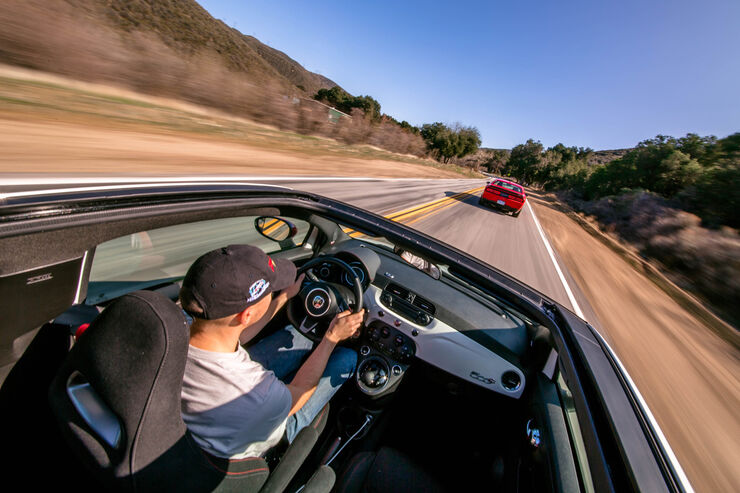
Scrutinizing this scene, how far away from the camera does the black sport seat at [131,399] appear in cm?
92

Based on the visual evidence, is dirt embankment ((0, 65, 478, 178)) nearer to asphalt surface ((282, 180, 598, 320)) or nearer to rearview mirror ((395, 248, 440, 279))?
asphalt surface ((282, 180, 598, 320))

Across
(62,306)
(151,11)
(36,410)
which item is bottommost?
(36,410)

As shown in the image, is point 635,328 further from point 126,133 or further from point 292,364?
point 126,133

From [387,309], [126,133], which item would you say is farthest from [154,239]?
[126,133]

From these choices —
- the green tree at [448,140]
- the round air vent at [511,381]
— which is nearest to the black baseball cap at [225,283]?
the round air vent at [511,381]

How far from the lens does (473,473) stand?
2121 mm

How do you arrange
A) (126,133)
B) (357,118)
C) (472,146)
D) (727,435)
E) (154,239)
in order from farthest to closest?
(472,146) → (357,118) → (126,133) → (727,435) → (154,239)

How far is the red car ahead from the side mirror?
39.7 ft

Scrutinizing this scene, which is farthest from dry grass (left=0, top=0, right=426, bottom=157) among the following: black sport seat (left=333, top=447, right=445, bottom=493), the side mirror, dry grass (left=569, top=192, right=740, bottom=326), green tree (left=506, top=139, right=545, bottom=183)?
green tree (left=506, top=139, right=545, bottom=183)

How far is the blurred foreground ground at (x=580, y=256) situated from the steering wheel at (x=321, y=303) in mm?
2809

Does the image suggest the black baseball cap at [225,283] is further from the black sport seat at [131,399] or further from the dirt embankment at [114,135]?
the dirt embankment at [114,135]

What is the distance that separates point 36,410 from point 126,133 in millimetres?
7527

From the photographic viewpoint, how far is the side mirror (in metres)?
3.04

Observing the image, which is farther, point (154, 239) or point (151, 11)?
point (151, 11)
